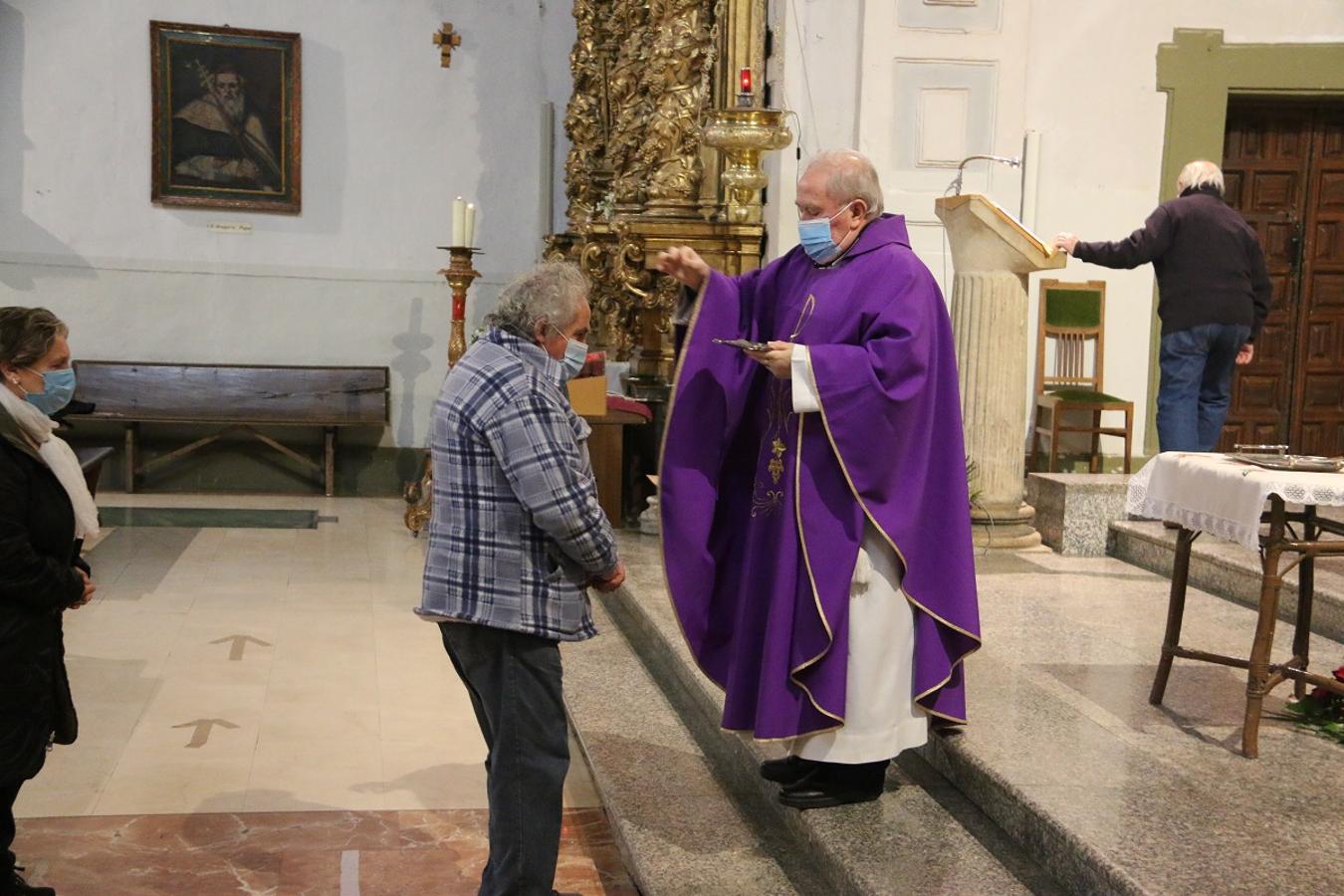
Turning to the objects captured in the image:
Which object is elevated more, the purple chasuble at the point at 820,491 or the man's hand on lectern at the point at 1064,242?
the man's hand on lectern at the point at 1064,242

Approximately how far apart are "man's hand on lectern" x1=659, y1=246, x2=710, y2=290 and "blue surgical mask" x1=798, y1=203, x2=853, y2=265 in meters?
0.25

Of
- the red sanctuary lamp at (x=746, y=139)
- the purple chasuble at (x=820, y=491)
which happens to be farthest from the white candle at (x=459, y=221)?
the purple chasuble at (x=820, y=491)

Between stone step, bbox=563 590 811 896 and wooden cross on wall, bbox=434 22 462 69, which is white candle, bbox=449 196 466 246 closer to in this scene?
wooden cross on wall, bbox=434 22 462 69

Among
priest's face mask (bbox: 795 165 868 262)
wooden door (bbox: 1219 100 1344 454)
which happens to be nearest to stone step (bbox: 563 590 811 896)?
priest's face mask (bbox: 795 165 868 262)

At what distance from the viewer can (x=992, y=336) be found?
5.91m

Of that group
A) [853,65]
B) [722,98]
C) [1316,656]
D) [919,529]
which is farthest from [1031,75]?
[919,529]

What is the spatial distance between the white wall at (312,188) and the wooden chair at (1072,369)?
3.81 meters

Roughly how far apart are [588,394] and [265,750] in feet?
8.58

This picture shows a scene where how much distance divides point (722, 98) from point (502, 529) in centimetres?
471

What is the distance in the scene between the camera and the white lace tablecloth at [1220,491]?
3324 millimetres

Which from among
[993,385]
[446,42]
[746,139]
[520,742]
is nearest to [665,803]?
[520,742]

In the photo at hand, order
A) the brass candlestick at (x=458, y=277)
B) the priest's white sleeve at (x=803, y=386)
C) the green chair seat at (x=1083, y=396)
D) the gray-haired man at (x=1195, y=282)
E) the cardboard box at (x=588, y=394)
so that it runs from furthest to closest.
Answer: the brass candlestick at (x=458, y=277)
the green chair seat at (x=1083, y=396)
the cardboard box at (x=588, y=394)
the gray-haired man at (x=1195, y=282)
the priest's white sleeve at (x=803, y=386)

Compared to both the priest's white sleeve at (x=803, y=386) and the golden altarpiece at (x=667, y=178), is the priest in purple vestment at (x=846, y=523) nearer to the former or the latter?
the priest's white sleeve at (x=803, y=386)

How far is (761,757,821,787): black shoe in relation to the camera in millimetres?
3352
